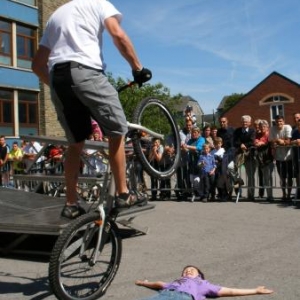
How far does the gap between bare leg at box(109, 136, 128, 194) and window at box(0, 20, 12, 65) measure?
26.2 metres

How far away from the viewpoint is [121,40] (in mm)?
3832

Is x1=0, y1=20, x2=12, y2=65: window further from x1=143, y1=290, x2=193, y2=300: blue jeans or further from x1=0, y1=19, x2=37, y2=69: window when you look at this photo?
x1=143, y1=290, x2=193, y2=300: blue jeans

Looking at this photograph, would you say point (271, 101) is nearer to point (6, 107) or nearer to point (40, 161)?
point (6, 107)

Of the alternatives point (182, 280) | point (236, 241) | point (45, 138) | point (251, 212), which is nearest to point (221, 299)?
point (182, 280)

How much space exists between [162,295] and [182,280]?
0.35 meters

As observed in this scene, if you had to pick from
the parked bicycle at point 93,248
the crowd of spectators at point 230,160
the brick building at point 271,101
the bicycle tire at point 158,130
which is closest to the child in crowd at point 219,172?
the crowd of spectators at point 230,160

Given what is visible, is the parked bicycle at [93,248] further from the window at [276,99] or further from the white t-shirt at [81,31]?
the window at [276,99]

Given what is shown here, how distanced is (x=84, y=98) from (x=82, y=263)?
4.81ft

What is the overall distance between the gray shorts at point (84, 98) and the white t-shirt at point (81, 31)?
0.08m

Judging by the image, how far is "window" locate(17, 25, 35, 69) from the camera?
29891 millimetres

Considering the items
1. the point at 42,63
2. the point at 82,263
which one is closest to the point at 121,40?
the point at 42,63

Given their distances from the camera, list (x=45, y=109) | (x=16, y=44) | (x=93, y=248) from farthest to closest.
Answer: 1. (x=45, y=109)
2. (x=16, y=44)
3. (x=93, y=248)

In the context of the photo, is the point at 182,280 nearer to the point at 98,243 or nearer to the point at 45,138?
the point at 98,243

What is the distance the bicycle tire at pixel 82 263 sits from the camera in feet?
12.7
